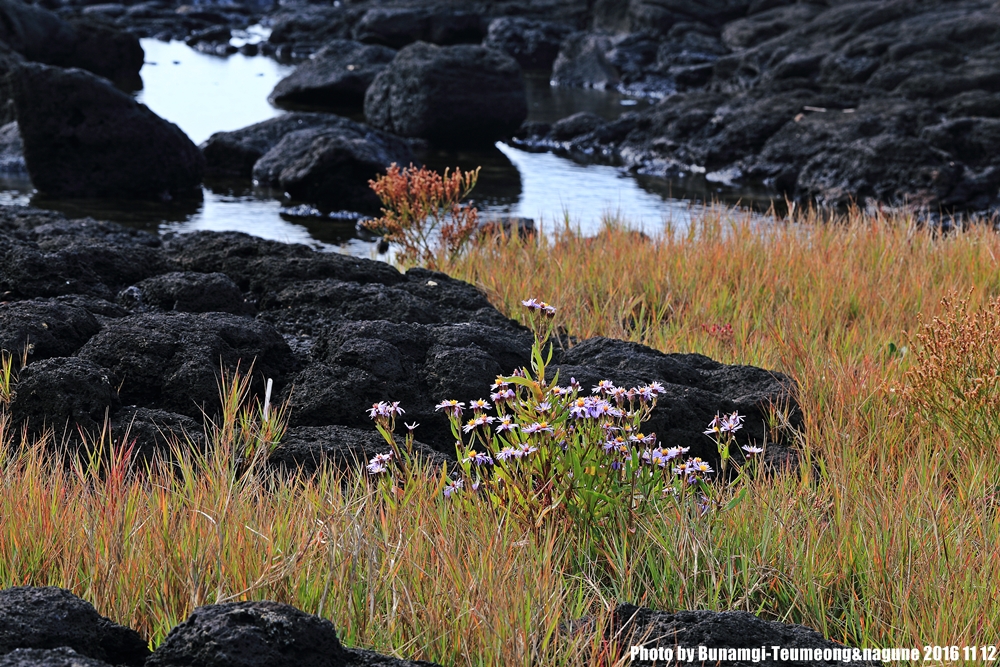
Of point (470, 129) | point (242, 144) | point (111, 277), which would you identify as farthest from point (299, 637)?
point (470, 129)

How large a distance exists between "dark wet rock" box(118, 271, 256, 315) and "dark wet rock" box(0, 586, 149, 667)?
2.84 metres

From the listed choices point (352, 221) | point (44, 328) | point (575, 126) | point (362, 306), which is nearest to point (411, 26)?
point (575, 126)

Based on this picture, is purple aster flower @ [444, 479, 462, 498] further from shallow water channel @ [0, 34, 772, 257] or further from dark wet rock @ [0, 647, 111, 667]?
shallow water channel @ [0, 34, 772, 257]

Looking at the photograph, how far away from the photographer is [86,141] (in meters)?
13.0

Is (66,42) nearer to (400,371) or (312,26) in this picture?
(312,26)

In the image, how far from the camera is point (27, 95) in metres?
12.8

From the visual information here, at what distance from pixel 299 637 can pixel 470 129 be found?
53.1ft

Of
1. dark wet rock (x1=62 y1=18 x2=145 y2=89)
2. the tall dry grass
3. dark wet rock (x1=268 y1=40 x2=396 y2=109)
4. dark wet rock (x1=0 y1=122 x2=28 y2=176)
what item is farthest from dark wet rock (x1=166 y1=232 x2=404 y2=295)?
dark wet rock (x1=62 y1=18 x2=145 y2=89)

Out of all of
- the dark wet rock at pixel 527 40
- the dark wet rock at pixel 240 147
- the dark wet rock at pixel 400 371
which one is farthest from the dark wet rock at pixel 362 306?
the dark wet rock at pixel 527 40

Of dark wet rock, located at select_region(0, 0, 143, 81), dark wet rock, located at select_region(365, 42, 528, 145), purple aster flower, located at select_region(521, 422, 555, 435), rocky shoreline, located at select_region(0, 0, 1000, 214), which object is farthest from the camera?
dark wet rock, located at select_region(0, 0, 143, 81)

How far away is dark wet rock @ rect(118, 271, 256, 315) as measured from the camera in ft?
16.0

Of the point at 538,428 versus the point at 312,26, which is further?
the point at 312,26

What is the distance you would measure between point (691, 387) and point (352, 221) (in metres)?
8.75

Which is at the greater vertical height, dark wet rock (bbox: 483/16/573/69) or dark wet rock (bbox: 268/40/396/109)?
dark wet rock (bbox: 483/16/573/69)
